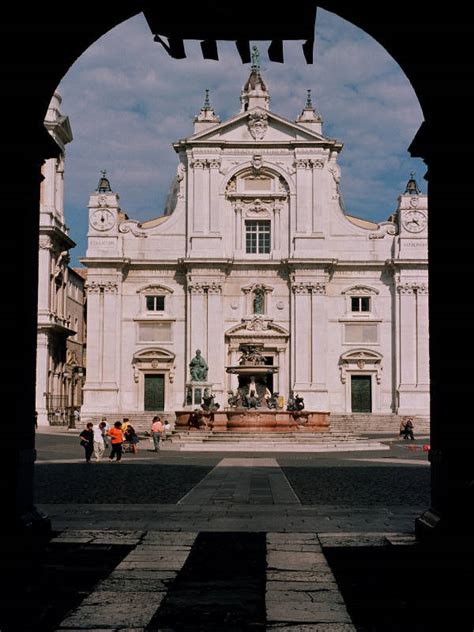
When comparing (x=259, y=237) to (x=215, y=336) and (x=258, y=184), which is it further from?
(x=215, y=336)

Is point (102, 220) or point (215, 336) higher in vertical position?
point (102, 220)

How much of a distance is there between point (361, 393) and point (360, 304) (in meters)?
6.22

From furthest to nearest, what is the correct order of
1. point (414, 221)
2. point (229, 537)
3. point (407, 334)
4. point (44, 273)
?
point (44, 273) → point (414, 221) → point (407, 334) → point (229, 537)

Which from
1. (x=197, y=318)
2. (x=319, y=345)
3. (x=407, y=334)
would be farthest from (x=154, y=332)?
(x=407, y=334)

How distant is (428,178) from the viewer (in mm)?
10445

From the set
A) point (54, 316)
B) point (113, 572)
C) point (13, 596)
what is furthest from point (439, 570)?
point (54, 316)

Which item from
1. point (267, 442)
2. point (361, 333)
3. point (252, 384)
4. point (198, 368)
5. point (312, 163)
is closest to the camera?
point (267, 442)

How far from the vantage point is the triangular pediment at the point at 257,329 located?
62.4 m

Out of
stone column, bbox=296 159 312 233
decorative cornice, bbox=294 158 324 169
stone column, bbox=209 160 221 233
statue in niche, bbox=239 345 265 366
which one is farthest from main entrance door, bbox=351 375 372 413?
statue in niche, bbox=239 345 265 366

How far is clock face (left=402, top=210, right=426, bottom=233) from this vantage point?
6309 centimetres

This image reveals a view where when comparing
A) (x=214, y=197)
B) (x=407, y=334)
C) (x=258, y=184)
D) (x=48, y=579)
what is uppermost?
(x=258, y=184)

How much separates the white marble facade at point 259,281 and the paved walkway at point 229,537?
144 feet

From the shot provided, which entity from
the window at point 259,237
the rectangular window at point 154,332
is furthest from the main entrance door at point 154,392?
the window at point 259,237

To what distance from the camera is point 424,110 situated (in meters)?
10.2
